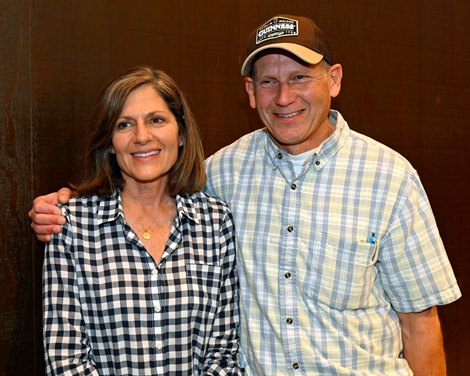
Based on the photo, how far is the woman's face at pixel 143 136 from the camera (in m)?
1.90

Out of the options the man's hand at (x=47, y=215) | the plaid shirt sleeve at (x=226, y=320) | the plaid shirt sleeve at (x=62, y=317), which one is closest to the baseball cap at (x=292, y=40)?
the plaid shirt sleeve at (x=226, y=320)

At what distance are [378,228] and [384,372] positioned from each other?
0.43m

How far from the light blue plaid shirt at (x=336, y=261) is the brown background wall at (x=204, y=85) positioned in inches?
21.1

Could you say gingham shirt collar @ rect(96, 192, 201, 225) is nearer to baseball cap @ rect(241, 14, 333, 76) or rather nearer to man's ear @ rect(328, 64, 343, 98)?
baseball cap @ rect(241, 14, 333, 76)

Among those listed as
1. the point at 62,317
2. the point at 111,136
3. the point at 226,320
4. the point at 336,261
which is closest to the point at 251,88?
the point at 111,136

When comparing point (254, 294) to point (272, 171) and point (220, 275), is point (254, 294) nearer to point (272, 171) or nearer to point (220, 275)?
point (220, 275)

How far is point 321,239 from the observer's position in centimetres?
199

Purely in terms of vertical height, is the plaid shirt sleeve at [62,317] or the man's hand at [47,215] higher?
the man's hand at [47,215]

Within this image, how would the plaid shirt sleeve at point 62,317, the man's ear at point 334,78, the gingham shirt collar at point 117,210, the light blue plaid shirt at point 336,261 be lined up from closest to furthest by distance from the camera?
1. the plaid shirt sleeve at point 62,317
2. the gingham shirt collar at point 117,210
3. the light blue plaid shirt at point 336,261
4. the man's ear at point 334,78

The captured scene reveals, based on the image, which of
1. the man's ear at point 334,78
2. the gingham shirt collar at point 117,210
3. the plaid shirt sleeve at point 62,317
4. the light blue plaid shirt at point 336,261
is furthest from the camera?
the man's ear at point 334,78

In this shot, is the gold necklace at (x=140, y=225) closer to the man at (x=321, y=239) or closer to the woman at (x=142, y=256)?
the woman at (x=142, y=256)

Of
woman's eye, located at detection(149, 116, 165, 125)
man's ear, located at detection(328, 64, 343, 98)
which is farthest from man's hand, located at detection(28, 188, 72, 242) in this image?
man's ear, located at detection(328, 64, 343, 98)

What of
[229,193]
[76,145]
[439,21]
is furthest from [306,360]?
[439,21]

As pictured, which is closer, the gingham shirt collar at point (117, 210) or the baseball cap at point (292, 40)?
the gingham shirt collar at point (117, 210)
